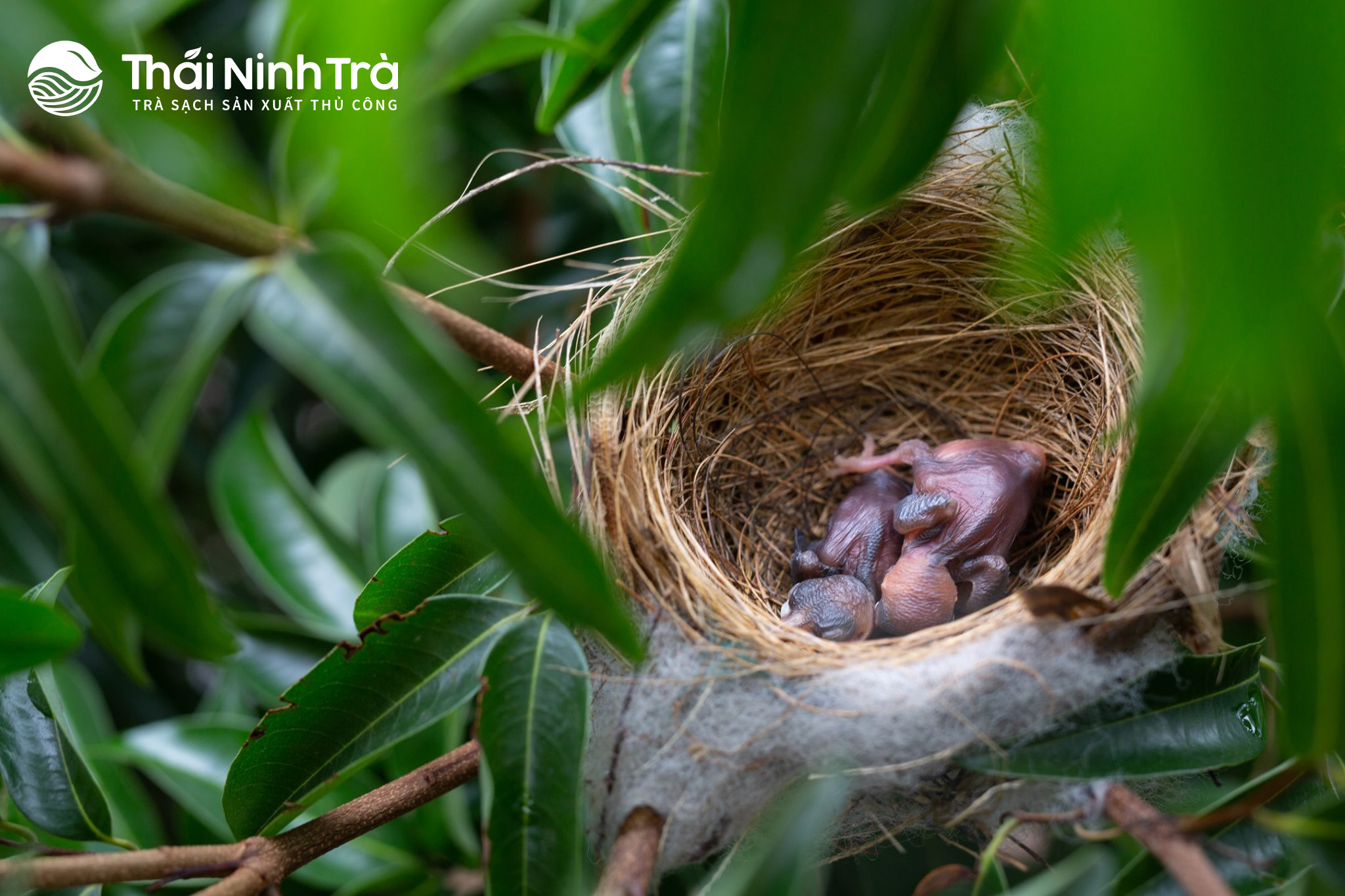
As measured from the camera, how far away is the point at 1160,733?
0.68m

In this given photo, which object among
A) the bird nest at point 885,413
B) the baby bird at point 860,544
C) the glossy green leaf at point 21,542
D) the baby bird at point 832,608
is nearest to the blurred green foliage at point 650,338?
the bird nest at point 885,413

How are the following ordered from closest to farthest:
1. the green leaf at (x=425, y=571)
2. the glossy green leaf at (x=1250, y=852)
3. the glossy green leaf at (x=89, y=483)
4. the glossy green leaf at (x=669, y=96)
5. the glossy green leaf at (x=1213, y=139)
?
1. the glossy green leaf at (x=1213, y=139)
2. the glossy green leaf at (x=89, y=483)
3. the glossy green leaf at (x=1250, y=852)
4. the green leaf at (x=425, y=571)
5. the glossy green leaf at (x=669, y=96)

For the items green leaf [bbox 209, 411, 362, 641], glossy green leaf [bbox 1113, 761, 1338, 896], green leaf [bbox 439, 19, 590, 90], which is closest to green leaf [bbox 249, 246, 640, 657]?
green leaf [bbox 439, 19, 590, 90]

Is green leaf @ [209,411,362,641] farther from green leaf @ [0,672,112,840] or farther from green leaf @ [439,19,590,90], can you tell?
green leaf @ [439,19,590,90]

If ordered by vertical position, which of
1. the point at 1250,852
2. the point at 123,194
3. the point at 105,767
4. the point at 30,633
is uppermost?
the point at 123,194

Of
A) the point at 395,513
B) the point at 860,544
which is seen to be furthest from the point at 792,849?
the point at 395,513

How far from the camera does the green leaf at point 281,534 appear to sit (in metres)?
1.17

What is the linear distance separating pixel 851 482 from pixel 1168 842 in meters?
0.82

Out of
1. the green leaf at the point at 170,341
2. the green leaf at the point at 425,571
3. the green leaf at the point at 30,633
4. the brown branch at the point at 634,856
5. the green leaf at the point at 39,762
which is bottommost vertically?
the brown branch at the point at 634,856

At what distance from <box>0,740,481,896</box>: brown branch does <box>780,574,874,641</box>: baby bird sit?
1.43 ft

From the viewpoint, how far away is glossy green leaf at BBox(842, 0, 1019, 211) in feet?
1.32

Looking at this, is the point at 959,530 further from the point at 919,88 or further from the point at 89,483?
the point at 89,483

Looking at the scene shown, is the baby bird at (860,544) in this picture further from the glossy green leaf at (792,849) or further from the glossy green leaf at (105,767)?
the glossy green leaf at (105,767)

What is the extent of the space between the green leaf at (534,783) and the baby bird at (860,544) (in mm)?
605
